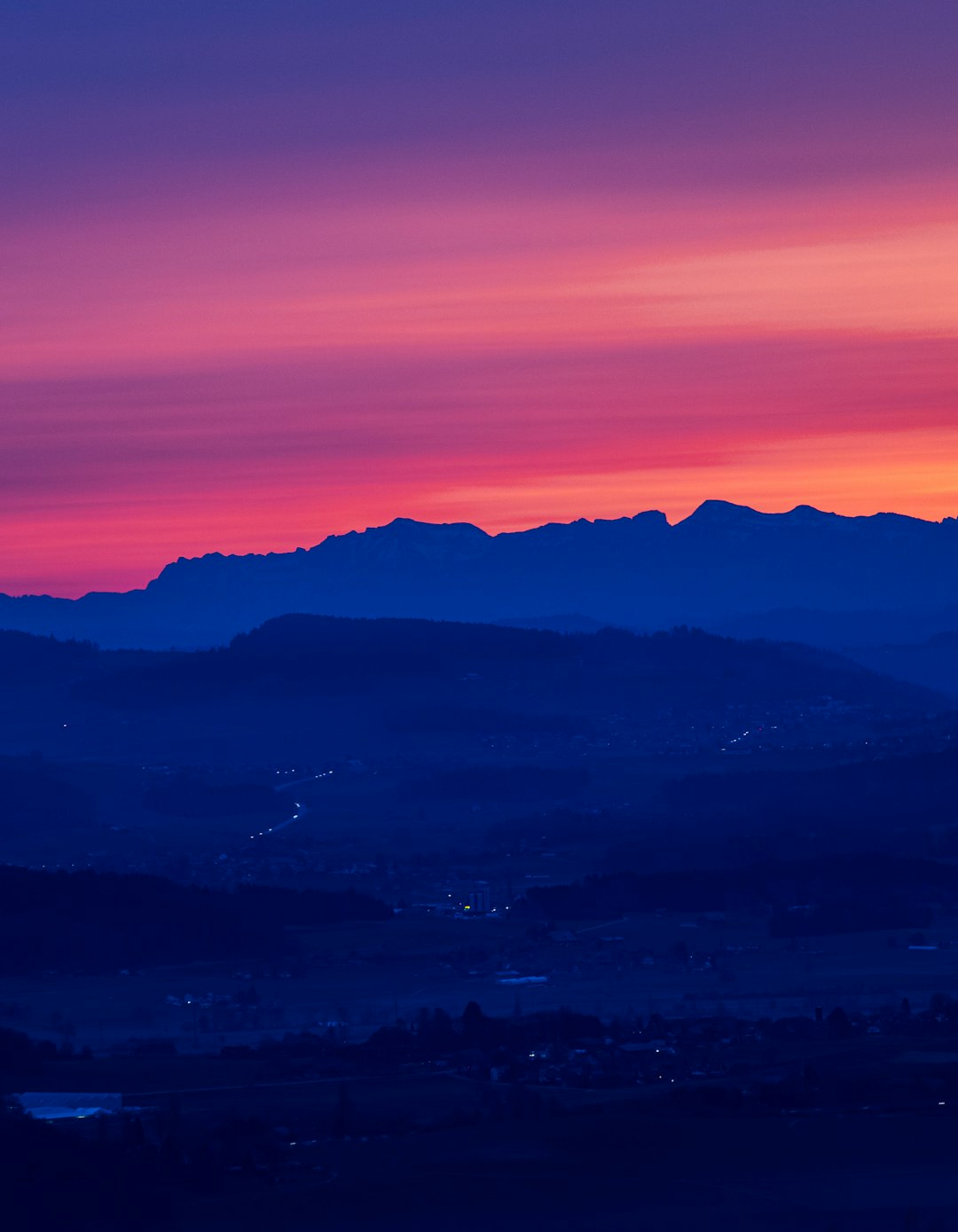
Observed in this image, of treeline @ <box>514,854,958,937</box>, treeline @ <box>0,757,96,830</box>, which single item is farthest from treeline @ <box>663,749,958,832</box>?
treeline @ <box>0,757,96,830</box>

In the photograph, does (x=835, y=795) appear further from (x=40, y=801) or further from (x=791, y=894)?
(x=40, y=801)

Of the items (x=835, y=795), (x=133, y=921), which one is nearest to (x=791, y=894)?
(x=133, y=921)

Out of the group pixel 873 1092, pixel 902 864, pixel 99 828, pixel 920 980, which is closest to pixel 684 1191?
pixel 873 1092

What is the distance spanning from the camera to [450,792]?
566ft

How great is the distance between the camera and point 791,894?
105250mm

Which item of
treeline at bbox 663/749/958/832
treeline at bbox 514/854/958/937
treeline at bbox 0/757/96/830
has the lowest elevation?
treeline at bbox 514/854/958/937

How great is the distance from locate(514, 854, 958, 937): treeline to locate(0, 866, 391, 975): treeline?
8072 millimetres

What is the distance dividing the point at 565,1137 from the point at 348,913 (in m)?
48.1

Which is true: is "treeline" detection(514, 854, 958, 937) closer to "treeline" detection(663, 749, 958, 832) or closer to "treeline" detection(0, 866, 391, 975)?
"treeline" detection(0, 866, 391, 975)

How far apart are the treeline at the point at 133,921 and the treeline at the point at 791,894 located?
8072mm

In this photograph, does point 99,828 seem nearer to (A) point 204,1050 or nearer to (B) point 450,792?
(B) point 450,792

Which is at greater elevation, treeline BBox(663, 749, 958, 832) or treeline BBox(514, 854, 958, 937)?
treeline BBox(663, 749, 958, 832)

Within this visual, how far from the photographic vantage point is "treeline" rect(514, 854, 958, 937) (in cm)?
9969

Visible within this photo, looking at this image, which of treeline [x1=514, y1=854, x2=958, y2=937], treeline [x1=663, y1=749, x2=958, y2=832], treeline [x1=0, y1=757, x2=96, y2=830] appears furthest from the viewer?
treeline [x1=0, y1=757, x2=96, y2=830]
